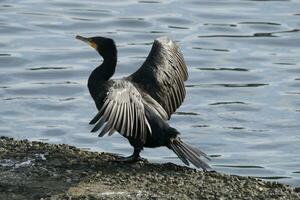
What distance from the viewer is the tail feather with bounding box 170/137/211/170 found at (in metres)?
9.12

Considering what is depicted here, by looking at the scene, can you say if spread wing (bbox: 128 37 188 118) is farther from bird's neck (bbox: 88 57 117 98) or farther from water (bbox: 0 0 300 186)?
water (bbox: 0 0 300 186)

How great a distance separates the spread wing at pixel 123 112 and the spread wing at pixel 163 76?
19.9 inches

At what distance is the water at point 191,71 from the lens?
13.5 metres

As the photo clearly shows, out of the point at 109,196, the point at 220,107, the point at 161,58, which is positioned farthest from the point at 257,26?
the point at 109,196

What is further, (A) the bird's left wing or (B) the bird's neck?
(B) the bird's neck

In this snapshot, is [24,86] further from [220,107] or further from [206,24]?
[206,24]

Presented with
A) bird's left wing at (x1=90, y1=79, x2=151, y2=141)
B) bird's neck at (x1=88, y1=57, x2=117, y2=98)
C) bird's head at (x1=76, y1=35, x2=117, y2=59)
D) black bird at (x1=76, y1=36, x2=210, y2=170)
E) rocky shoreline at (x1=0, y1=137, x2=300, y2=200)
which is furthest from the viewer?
bird's head at (x1=76, y1=35, x2=117, y2=59)

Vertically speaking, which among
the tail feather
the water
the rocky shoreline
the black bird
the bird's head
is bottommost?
the water

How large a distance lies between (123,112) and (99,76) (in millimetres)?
979

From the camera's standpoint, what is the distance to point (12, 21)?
18.4 metres

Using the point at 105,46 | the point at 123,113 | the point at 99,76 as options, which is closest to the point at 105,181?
the point at 123,113

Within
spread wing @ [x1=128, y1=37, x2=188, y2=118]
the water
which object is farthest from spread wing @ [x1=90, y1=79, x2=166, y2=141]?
the water

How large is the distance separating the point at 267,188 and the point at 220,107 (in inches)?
238

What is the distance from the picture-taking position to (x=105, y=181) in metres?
8.51
